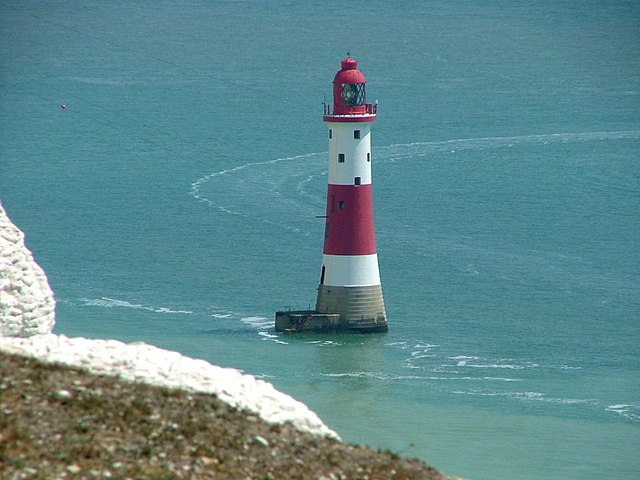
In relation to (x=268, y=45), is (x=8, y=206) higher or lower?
lower

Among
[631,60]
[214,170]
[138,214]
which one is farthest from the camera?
[631,60]

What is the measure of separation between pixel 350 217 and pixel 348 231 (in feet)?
1.16

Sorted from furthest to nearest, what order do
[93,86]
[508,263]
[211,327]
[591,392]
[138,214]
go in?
[93,86] < [138,214] < [508,263] < [211,327] < [591,392]

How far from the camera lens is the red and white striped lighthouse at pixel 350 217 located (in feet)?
154

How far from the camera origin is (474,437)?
36.9 meters

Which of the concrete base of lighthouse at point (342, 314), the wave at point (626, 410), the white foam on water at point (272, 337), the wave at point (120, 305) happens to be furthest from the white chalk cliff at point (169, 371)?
the wave at point (120, 305)

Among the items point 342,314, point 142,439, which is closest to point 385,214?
point 342,314

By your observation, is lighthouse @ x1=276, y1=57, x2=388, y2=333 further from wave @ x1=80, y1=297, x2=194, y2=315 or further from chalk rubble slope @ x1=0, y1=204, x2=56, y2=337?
chalk rubble slope @ x1=0, y1=204, x2=56, y2=337

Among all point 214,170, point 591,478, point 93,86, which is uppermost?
point 93,86

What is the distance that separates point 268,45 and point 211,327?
9269 centimetres

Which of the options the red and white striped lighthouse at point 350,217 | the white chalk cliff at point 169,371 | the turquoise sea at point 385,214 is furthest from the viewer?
the red and white striped lighthouse at point 350,217

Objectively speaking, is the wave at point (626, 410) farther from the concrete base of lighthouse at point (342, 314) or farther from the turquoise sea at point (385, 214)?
the concrete base of lighthouse at point (342, 314)

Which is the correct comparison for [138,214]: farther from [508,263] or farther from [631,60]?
[631,60]

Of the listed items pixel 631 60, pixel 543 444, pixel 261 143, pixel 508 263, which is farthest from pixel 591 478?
pixel 631 60
